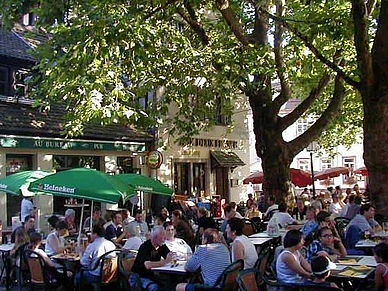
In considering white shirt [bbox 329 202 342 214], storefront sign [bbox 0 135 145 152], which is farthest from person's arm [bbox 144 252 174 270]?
white shirt [bbox 329 202 342 214]

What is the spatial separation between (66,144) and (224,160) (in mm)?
9930

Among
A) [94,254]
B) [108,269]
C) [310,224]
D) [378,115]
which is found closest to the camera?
[108,269]

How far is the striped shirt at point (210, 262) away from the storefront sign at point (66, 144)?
10.4 metres

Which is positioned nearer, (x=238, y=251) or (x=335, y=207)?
(x=238, y=251)

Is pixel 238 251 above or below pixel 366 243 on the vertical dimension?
above

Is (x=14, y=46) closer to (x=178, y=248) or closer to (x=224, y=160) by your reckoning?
(x=224, y=160)

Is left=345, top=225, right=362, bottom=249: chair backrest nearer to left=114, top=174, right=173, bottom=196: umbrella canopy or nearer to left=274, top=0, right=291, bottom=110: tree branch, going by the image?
left=114, top=174, right=173, bottom=196: umbrella canopy

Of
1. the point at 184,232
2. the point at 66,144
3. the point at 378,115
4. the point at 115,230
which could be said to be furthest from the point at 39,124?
the point at 378,115

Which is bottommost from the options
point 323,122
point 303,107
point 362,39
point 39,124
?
point 323,122

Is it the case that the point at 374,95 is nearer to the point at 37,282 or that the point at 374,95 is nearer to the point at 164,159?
the point at 37,282

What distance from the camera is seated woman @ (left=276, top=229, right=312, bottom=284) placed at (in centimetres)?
716

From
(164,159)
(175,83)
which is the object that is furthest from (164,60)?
(164,159)

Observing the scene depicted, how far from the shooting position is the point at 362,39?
40.7ft

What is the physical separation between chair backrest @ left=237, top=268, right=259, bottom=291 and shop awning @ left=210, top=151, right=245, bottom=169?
19.2 m
